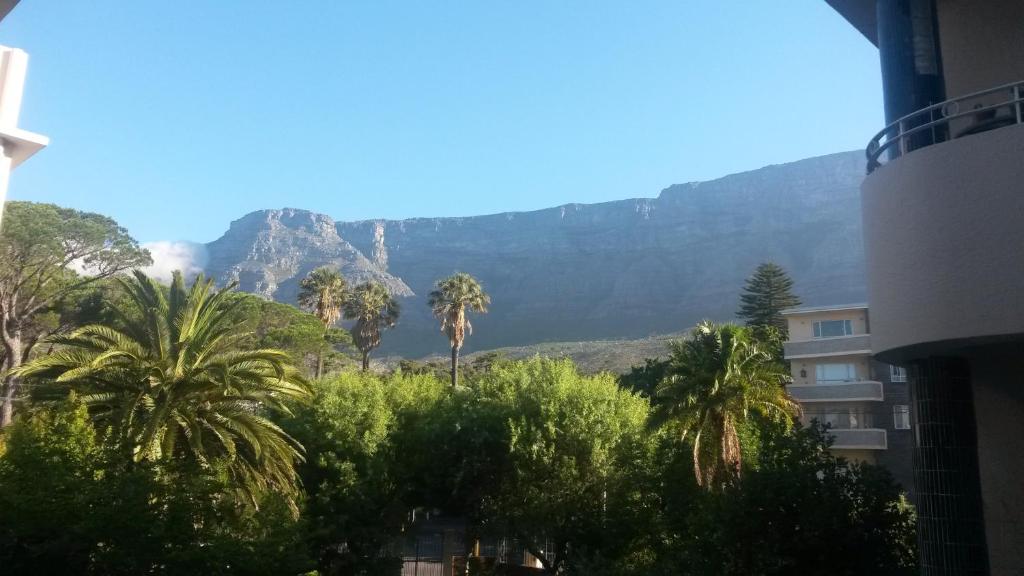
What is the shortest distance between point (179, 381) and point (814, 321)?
128ft

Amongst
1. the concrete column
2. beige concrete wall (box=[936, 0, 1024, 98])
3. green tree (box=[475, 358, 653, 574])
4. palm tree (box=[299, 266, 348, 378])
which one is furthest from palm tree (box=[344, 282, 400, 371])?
the concrete column

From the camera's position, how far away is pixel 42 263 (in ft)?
134

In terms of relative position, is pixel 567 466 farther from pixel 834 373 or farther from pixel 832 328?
pixel 832 328

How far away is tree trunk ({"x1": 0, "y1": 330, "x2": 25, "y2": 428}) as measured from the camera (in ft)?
113

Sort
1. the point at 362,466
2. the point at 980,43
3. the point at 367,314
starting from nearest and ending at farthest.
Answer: the point at 980,43 < the point at 362,466 < the point at 367,314

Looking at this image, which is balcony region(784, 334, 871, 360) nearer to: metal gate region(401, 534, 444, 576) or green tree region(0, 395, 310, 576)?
metal gate region(401, 534, 444, 576)

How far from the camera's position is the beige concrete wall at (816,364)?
1845 inches

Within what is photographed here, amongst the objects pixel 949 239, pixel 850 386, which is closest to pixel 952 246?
pixel 949 239

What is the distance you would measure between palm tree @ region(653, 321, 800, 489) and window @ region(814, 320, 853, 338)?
22.1m

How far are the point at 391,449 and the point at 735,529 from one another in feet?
58.7

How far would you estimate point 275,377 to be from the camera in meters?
20.9

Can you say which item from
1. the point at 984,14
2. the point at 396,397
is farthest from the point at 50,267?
the point at 984,14

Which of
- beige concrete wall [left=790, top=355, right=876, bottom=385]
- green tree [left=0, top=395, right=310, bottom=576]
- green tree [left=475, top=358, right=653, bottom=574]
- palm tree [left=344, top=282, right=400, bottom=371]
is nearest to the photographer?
green tree [left=0, top=395, right=310, bottom=576]

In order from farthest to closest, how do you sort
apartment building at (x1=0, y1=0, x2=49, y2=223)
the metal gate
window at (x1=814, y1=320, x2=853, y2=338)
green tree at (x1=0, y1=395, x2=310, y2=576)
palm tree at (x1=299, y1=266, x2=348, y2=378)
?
palm tree at (x1=299, y1=266, x2=348, y2=378), window at (x1=814, y1=320, x2=853, y2=338), the metal gate, green tree at (x1=0, y1=395, x2=310, y2=576), apartment building at (x1=0, y1=0, x2=49, y2=223)
